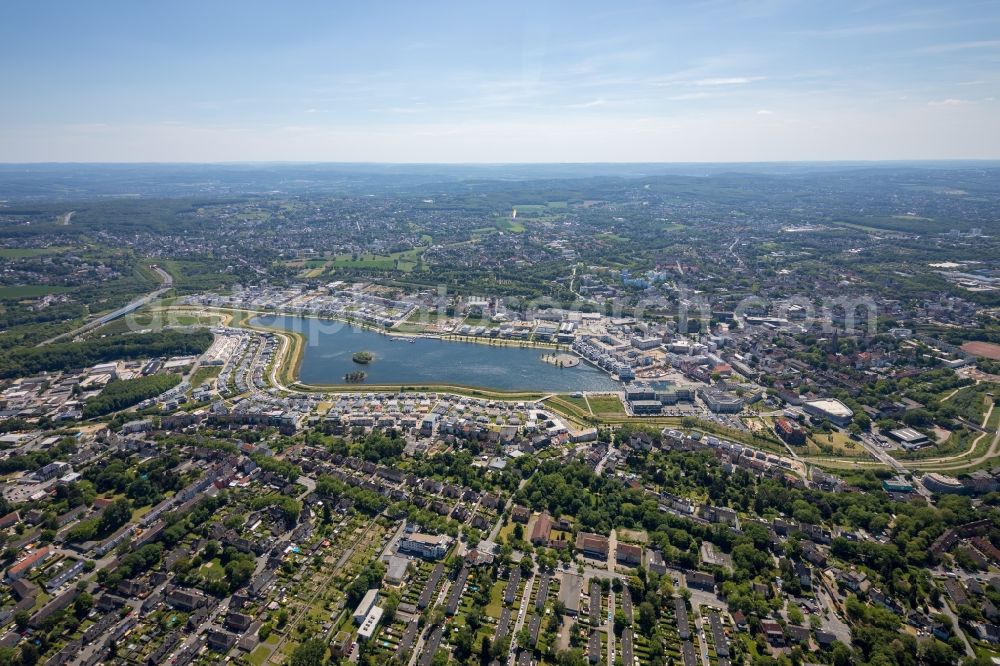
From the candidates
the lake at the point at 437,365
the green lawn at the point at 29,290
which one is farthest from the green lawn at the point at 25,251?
the lake at the point at 437,365

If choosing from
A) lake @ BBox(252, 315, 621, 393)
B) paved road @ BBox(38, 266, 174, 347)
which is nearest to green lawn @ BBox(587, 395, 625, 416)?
lake @ BBox(252, 315, 621, 393)

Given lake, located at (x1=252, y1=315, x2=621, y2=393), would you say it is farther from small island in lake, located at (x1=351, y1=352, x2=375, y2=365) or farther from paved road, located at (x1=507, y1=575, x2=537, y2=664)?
paved road, located at (x1=507, y1=575, x2=537, y2=664)

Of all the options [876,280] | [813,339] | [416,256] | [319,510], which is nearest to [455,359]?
[319,510]

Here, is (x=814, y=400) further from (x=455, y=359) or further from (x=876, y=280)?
(x=876, y=280)

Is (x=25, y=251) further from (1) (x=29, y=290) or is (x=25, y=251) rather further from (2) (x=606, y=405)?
(2) (x=606, y=405)

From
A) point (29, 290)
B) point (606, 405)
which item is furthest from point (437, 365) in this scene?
point (29, 290)
